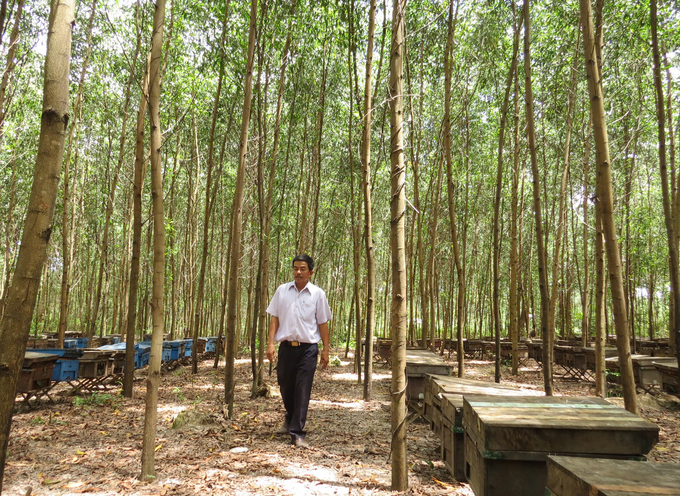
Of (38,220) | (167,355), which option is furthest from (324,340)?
(167,355)

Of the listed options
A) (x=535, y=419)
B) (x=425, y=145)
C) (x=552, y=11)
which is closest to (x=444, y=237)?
(x=425, y=145)

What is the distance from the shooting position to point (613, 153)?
11102 millimetres

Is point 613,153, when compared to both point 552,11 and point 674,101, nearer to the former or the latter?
point 674,101

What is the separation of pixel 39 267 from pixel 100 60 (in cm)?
957

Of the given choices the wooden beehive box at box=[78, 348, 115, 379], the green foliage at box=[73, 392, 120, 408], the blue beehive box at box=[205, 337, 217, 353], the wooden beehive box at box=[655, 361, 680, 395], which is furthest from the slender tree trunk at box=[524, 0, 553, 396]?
the blue beehive box at box=[205, 337, 217, 353]

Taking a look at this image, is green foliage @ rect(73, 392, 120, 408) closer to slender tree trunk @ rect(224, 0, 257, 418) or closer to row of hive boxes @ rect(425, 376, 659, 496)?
slender tree trunk @ rect(224, 0, 257, 418)

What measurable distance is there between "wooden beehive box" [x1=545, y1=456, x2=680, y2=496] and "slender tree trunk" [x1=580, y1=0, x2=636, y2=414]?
2160 mm

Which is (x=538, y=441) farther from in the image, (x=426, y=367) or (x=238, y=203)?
(x=238, y=203)

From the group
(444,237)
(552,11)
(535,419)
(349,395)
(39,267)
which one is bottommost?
(349,395)

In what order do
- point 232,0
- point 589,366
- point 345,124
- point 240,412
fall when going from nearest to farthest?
point 240,412, point 232,0, point 589,366, point 345,124

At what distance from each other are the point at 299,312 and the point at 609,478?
311 cm

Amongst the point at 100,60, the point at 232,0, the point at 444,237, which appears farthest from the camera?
the point at 444,237

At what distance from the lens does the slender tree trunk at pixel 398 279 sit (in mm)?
2889

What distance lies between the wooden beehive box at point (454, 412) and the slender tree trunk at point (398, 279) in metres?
0.45
